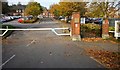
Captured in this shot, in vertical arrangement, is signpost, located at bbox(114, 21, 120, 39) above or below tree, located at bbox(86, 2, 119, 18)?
below

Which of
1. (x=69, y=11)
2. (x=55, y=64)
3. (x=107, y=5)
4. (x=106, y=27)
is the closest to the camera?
(x=55, y=64)

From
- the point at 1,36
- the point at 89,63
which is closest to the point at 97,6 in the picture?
the point at 1,36

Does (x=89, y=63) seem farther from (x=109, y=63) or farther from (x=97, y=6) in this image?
(x=97, y=6)

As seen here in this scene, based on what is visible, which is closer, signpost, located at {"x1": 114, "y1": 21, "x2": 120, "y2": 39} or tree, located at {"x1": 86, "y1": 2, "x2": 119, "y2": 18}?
signpost, located at {"x1": 114, "y1": 21, "x2": 120, "y2": 39}

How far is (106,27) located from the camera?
2402 centimetres

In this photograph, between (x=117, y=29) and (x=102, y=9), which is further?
(x=102, y=9)

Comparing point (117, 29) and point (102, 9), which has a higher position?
point (102, 9)

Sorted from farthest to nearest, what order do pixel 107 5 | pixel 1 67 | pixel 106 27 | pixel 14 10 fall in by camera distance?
pixel 14 10 < pixel 107 5 < pixel 106 27 < pixel 1 67

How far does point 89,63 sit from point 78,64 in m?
0.61

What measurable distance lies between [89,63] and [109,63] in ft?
2.97

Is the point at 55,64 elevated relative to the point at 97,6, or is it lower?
lower

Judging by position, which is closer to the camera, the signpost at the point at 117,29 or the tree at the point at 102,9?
the signpost at the point at 117,29

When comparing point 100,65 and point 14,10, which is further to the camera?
point 14,10

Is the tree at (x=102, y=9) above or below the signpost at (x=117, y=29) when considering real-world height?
above
